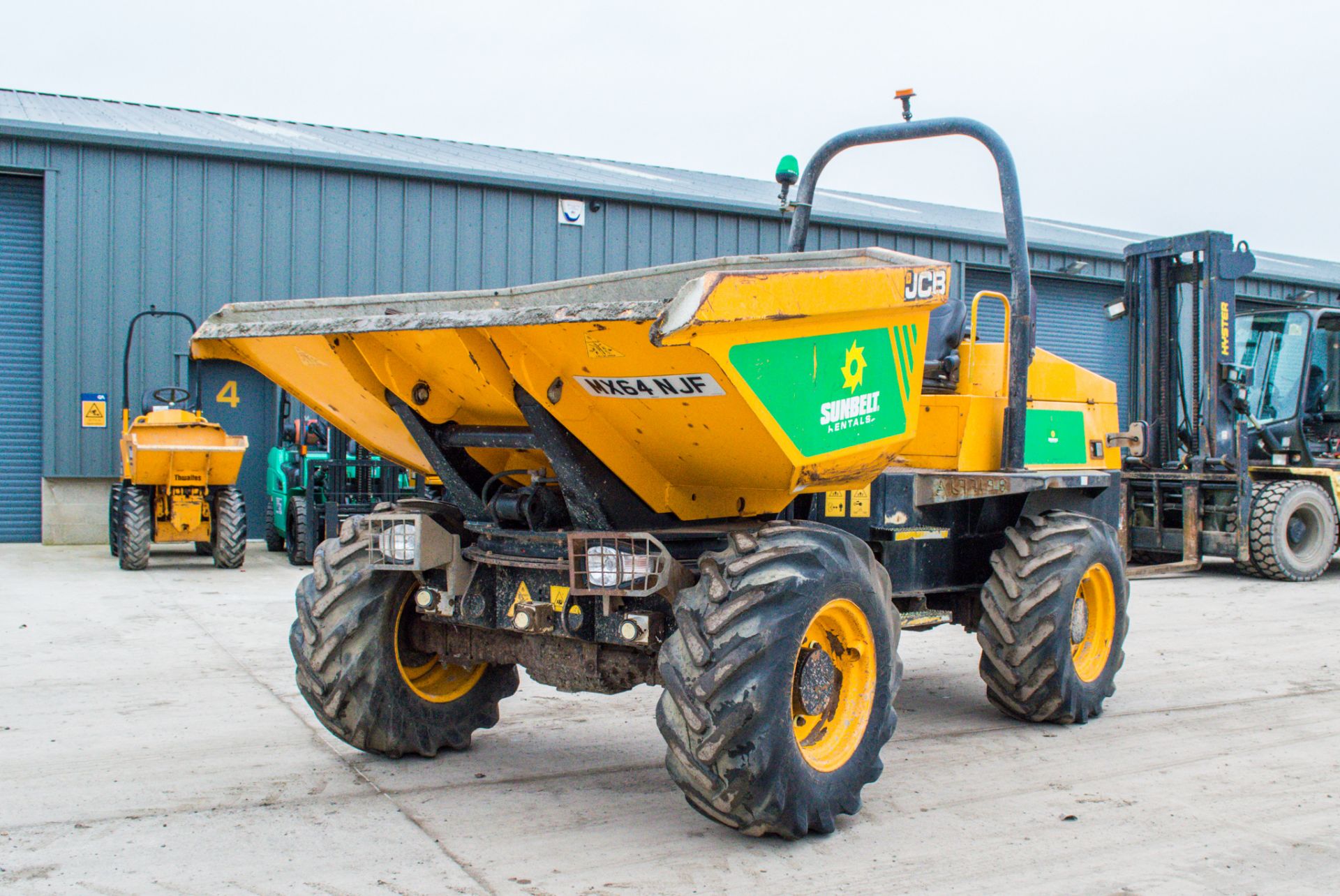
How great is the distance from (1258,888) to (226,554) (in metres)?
11.1

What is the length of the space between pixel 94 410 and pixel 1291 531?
14242 mm

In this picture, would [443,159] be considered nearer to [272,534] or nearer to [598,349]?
[272,534]

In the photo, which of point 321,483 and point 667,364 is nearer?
point 667,364

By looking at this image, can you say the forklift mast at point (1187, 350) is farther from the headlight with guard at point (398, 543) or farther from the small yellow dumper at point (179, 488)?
the headlight with guard at point (398, 543)

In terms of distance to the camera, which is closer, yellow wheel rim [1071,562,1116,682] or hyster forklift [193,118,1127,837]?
hyster forklift [193,118,1127,837]

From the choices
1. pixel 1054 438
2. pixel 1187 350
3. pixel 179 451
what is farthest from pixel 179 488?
pixel 1187 350

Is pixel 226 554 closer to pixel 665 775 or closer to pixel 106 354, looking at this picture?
pixel 106 354

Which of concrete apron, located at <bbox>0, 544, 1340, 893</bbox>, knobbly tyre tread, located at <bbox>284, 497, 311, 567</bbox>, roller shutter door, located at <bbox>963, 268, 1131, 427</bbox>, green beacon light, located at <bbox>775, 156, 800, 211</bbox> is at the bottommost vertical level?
concrete apron, located at <bbox>0, 544, 1340, 893</bbox>

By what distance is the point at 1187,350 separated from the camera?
1301 cm

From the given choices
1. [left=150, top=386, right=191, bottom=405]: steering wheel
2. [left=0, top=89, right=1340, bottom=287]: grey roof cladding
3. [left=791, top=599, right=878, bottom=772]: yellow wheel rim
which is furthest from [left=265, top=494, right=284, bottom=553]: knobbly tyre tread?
[left=791, top=599, right=878, bottom=772]: yellow wheel rim

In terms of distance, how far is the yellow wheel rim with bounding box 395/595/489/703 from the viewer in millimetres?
5156

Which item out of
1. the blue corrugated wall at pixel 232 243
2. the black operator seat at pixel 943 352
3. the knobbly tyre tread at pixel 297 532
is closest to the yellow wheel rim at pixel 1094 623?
the black operator seat at pixel 943 352

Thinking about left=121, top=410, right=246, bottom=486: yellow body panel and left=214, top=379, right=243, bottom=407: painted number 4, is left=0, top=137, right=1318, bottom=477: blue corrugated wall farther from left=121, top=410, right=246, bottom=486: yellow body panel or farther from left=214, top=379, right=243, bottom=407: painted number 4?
left=121, top=410, right=246, bottom=486: yellow body panel

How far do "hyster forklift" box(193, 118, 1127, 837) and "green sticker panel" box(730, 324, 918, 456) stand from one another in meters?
0.01
